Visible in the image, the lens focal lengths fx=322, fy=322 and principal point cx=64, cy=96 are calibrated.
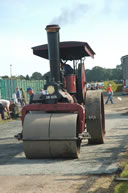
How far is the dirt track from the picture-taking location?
14.0ft

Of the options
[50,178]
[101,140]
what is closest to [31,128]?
[50,178]

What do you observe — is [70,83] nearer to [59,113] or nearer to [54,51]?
[54,51]

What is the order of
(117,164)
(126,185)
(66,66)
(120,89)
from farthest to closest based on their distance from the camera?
(120,89), (66,66), (117,164), (126,185)

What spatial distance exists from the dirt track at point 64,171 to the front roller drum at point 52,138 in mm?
144

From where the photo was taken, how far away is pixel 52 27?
6.42 m

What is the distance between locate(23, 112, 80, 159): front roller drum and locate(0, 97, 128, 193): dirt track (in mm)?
144

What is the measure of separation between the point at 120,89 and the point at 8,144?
33376 mm

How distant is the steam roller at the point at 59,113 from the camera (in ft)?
18.7

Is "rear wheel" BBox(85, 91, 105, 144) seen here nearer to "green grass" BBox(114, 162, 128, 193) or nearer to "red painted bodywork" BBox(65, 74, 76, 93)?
"red painted bodywork" BBox(65, 74, 76, 93)

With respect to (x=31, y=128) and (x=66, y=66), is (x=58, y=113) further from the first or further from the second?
(x=66, y=66)

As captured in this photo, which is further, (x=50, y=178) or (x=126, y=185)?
(x=50, y=178)

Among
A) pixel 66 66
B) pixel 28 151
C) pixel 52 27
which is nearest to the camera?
pixel 28 151

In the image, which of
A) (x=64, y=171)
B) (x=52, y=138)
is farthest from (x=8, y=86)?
(x=64, y=171)

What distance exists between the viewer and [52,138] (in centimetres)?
566
